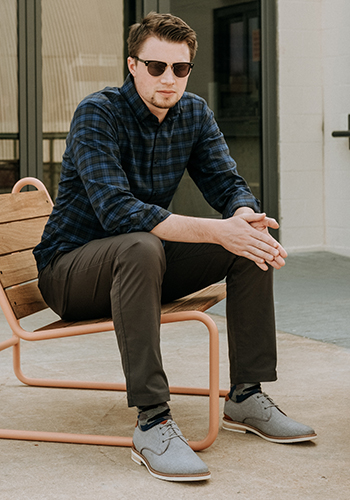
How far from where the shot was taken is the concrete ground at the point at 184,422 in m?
1.92

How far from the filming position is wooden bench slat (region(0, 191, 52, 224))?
2664mm

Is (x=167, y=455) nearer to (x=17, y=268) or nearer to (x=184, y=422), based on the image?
(x=184, y=422)

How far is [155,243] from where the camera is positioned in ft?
6.97

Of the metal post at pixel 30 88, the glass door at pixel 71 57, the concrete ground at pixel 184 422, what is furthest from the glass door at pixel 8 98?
the concrete ground at pixel 184 422

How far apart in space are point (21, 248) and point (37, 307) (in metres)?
0.23

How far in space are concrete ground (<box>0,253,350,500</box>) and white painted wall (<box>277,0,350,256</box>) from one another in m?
2.54

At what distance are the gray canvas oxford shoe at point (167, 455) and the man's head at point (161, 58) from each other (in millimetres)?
995

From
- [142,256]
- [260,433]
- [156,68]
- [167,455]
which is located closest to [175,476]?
[167,455]

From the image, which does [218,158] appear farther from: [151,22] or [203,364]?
[203,364]

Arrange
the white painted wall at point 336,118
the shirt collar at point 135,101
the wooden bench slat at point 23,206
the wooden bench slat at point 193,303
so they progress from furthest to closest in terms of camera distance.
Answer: the white painted wall at point 336,118 < the wooden bench slat at point 23,206 < the shirt collar at point 135,101 < the wooden bench slat at point 193,303

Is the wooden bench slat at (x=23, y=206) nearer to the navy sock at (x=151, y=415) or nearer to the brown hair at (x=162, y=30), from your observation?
the brown hair at (x=162, y=30)

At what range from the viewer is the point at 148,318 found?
205cm

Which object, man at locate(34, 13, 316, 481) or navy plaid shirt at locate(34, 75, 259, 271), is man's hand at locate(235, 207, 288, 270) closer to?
man at locate(34, 13, 316, 481)

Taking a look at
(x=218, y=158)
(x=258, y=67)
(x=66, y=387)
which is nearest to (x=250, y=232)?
(x=218, y=158)
